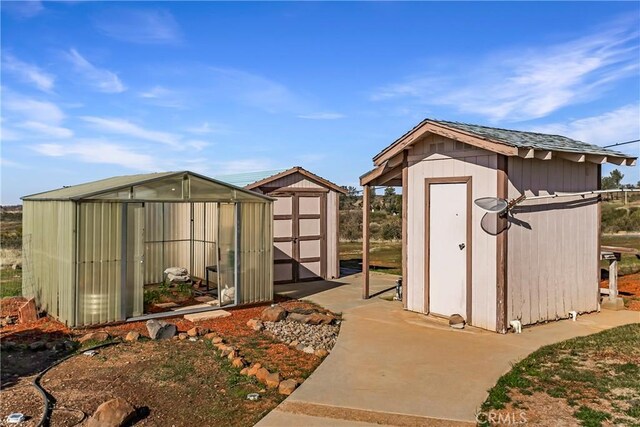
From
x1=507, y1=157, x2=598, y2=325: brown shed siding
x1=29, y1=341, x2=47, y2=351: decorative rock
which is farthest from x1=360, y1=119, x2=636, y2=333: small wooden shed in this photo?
x1=29, y1=341, x2=47, y2=351: decorative rock

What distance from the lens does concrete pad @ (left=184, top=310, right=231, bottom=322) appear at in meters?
8.01

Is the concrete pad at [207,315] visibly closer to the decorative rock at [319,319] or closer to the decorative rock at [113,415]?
the decorative rock at [319,319]

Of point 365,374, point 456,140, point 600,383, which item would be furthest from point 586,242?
point 365,374

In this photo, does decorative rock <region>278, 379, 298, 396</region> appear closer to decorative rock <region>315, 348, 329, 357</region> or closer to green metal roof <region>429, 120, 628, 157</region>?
decorative rock <region>315, 348, 329, 357</region>

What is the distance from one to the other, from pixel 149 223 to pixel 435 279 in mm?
8058

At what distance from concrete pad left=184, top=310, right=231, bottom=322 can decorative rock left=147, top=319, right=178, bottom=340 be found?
37.3 inches

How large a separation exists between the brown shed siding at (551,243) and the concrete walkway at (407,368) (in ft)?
1.17

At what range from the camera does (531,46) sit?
11172mm

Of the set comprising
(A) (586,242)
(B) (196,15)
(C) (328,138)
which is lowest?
(A) (586,242)

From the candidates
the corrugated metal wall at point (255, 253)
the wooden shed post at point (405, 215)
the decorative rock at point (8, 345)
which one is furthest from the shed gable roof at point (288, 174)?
the decorative rock at point (8, 345)

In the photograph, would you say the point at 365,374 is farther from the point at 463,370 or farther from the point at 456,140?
the point at 456,140

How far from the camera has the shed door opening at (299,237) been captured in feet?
38.4

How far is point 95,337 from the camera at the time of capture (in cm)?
661

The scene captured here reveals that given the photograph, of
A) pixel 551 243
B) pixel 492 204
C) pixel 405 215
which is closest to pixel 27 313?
pixel 405 215
